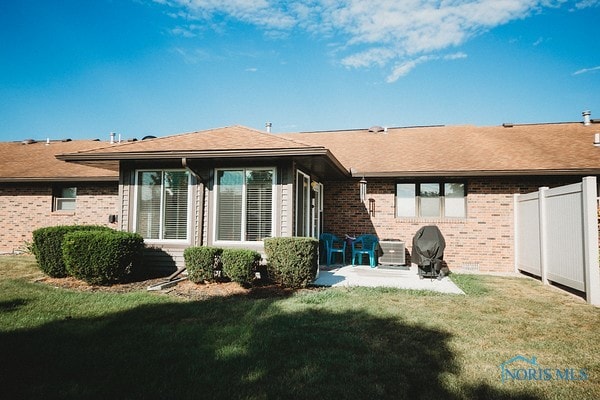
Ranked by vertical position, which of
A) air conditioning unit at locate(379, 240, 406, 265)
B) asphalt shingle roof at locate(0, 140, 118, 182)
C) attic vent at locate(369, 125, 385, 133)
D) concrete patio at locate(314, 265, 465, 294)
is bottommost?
concrete patio at locate(314, 265, 465, 294)

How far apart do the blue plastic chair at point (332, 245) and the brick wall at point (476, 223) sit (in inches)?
30.7

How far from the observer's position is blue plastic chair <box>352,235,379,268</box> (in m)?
9.79

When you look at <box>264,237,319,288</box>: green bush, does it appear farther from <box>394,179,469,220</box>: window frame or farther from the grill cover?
<box>394,179,469,220</box>: window frame

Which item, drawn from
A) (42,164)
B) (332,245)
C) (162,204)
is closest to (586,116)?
(332,245)

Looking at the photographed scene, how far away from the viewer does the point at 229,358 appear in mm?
3330

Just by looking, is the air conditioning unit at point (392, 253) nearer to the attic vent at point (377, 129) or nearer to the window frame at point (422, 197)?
the window frame at point (422, 197)

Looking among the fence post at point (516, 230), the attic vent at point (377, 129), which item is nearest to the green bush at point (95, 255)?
the fence post at point (516, 230)

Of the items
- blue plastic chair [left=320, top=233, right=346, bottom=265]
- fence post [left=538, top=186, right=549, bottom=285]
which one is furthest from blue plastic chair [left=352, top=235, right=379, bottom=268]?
fence post [left=538, top=186, right=549, bottom=285]

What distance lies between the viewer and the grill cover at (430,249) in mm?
8094

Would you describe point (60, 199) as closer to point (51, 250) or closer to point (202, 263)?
point (51, 250)

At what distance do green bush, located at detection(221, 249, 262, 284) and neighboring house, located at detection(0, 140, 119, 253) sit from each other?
769 centimetres

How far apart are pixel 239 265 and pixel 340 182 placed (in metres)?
5.61

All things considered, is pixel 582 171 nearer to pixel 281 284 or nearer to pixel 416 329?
pixel 416 329

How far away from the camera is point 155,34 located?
11.0 meters
